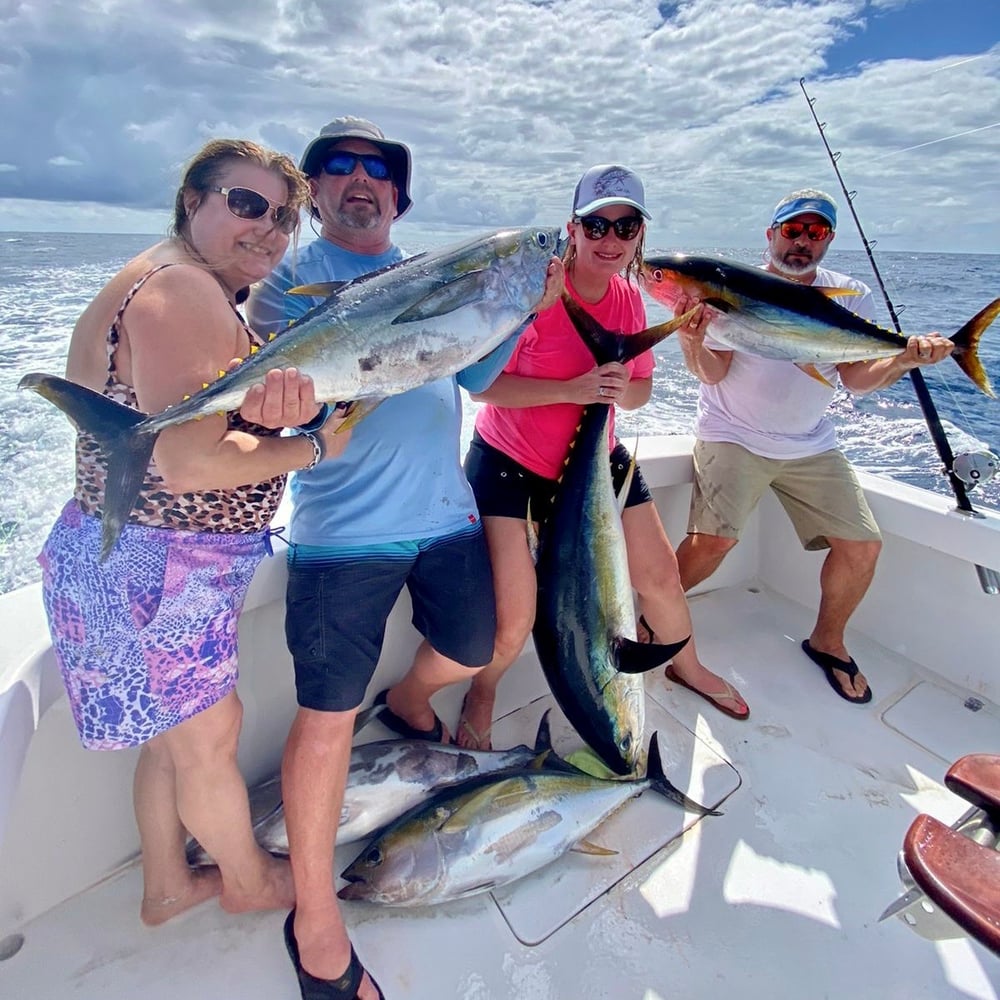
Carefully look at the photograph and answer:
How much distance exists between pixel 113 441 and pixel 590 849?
5.01 ft

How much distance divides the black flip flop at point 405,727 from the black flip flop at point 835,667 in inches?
58.5

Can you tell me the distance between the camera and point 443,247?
4.63 feet

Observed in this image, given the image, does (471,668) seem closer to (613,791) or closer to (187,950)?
(613,791)

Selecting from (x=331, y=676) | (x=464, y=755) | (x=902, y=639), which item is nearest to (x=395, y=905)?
(x=464, y=755)

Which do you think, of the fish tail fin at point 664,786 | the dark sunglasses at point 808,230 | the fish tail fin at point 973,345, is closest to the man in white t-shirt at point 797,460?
the dark sunglasses at point 808,230

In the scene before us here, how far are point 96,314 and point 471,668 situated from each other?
50.3 inches

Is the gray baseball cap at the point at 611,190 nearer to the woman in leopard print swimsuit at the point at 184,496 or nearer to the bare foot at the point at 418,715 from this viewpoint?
the woman in leopard print swimsuit at the point at 184,496

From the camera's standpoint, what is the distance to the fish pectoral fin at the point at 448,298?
1290 mm

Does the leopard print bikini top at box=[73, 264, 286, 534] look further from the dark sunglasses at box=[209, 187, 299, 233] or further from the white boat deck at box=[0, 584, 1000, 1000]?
the white boat deck at box=[0, 584, 1000, 1000]

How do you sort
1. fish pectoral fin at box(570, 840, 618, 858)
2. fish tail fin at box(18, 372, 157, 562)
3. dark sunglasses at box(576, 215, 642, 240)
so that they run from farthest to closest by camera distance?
dark sunglasses at box(576, 215, 642, 240)
fish pectoral fin at box(570, 840, 618, 858)
fish tail fin at box(18, 372, 157, 562)

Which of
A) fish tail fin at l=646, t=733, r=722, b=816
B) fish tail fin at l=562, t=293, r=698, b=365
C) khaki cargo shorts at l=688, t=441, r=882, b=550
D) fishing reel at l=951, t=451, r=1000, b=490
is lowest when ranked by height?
fish tail fin at l=646, t=733, r=722, b=816

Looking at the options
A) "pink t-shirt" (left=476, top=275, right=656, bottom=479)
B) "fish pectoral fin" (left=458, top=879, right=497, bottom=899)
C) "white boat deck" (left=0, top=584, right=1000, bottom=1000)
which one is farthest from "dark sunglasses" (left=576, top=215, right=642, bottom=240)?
"fish pectoral fin" (left=458, top=879, right=497, bottom=899)

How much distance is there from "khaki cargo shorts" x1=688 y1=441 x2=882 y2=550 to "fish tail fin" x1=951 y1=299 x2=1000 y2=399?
53 centimetres

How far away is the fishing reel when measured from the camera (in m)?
2.28
